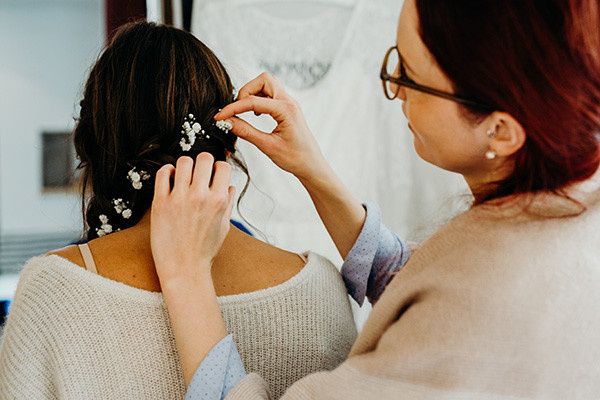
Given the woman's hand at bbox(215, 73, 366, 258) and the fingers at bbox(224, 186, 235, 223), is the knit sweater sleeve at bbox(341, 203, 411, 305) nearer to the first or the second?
the woman's hand at bbox(215, 73, 366, 258)

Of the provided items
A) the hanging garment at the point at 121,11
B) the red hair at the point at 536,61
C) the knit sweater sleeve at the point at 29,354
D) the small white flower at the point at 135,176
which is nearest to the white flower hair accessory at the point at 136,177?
the small white flower at the point at 135,176

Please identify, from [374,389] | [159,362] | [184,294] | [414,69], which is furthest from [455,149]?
[159,362]

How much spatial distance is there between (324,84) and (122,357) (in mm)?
1660

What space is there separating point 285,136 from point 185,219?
34 cm

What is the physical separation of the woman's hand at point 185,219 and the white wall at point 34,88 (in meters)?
2.53

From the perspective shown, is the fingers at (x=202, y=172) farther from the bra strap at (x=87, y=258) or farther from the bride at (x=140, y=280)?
the bra strap at (x=87, y=258)

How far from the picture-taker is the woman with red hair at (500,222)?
2.56 ft

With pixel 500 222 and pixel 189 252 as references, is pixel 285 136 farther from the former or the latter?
pixel 500 222

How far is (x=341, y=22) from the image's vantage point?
2594 mm

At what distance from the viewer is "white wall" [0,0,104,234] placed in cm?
345

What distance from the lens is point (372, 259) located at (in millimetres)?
1369

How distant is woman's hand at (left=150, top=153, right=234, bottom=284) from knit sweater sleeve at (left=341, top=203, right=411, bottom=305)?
0.38m

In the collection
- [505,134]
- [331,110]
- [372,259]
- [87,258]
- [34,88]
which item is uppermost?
[505,134]

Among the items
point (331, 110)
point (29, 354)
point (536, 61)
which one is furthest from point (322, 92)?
point (536, 61)
